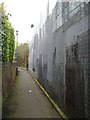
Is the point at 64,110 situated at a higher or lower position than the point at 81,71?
lower

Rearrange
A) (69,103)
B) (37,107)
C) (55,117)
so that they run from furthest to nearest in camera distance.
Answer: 1. (37,107)
2. (55,117)
3. (69,103)

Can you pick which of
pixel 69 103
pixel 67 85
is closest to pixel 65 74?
pixel 67 85

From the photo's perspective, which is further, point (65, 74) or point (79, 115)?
point (65, 74)

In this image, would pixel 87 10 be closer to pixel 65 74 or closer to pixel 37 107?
pixel 65 74

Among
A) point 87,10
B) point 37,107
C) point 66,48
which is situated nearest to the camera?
point 87,10

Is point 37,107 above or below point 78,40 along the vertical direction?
below

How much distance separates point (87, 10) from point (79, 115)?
2.50 meters

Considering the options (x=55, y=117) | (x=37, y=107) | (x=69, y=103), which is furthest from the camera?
(x=37, y=107)

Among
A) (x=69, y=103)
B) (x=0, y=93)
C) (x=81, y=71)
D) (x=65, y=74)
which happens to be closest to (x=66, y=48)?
(x=65, y=74)

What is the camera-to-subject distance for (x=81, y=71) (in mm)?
6801

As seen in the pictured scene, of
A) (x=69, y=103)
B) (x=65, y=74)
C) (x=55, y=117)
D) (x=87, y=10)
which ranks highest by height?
(x=87, y=10)

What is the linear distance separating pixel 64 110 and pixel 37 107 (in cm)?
273

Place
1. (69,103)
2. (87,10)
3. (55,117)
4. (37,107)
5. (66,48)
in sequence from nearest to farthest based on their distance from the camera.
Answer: (87,10), (69,103), (66,48), (55,117), (37,107)

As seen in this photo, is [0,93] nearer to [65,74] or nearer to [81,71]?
[65,74]
